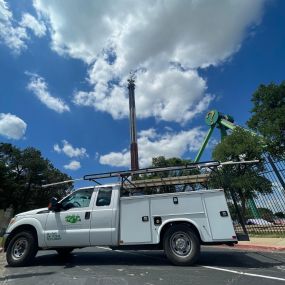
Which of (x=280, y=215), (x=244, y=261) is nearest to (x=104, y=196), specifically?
(x=244, y=261)

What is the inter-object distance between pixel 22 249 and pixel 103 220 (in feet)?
7.87

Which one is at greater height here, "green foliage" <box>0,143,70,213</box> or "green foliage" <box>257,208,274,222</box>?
"green foliage" <box>0,143,70,213</box>

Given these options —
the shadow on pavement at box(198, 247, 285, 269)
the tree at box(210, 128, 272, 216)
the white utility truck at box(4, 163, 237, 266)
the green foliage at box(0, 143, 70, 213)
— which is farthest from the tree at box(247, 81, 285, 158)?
the green foliage at box(0, 143, 70, 213)

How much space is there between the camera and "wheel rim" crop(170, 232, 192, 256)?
7.93 metres

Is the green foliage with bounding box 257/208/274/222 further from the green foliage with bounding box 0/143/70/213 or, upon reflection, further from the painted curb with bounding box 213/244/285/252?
the green foliage with bounding box 0/143/70/213

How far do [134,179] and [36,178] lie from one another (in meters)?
48.3

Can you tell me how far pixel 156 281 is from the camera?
252 inches

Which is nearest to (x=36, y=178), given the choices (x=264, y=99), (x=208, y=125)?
(x=208, y=125)

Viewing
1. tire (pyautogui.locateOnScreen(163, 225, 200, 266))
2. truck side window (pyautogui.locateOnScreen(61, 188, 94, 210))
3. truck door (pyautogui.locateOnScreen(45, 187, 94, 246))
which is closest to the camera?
tire (pyautogui.locateOnScreen(163, 225, 200, 266))

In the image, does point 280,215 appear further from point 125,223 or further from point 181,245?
point 125,223

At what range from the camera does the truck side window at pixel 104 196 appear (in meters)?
8.73

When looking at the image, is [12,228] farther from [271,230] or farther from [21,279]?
[271,230]

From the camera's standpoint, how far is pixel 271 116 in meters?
21.1

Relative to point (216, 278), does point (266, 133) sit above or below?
above
